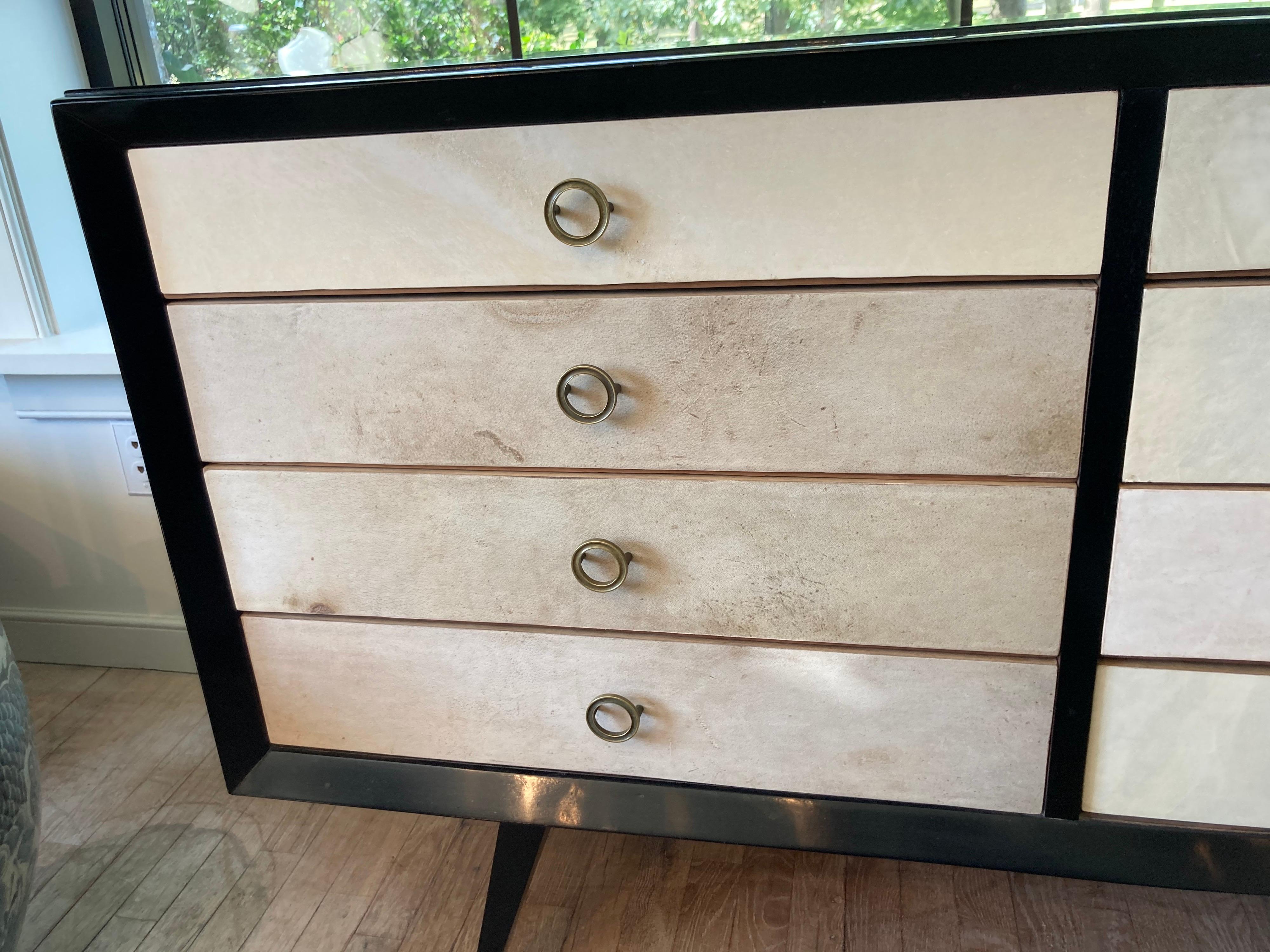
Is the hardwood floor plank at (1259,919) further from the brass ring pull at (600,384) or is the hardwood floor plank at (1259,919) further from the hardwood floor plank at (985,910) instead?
the brass ring pull at (600,384)

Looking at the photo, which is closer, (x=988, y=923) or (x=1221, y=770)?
(x=1221, y=770)

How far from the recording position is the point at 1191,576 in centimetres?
68

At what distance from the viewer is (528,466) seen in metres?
0.75

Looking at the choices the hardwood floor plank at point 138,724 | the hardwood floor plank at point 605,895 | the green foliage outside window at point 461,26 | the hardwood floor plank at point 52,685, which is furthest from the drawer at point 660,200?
the hardwood floor plank at point 52,685

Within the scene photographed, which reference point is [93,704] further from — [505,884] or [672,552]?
[672,552]

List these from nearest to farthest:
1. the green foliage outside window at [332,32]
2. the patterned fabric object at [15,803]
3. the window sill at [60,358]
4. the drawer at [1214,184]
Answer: the drawer at [1214,184]
the patterned fabric object at [15,803]
the green foliage outside window at [332,32]
the window sill at [60,358]

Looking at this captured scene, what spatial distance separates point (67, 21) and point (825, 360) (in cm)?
129

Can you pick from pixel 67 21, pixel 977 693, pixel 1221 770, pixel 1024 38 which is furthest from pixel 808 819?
pixel 67 21

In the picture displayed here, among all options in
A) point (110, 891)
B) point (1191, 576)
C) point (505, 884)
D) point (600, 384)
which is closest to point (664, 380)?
point (600, 384)

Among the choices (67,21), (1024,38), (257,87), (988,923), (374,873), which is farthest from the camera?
(67,21)

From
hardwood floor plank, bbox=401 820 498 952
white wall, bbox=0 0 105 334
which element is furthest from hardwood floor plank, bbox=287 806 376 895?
white wall, bbox=0 0 105 334

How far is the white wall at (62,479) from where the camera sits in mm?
1293

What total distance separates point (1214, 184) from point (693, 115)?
346 mm

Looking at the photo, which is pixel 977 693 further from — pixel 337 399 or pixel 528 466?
pixel 337 399
